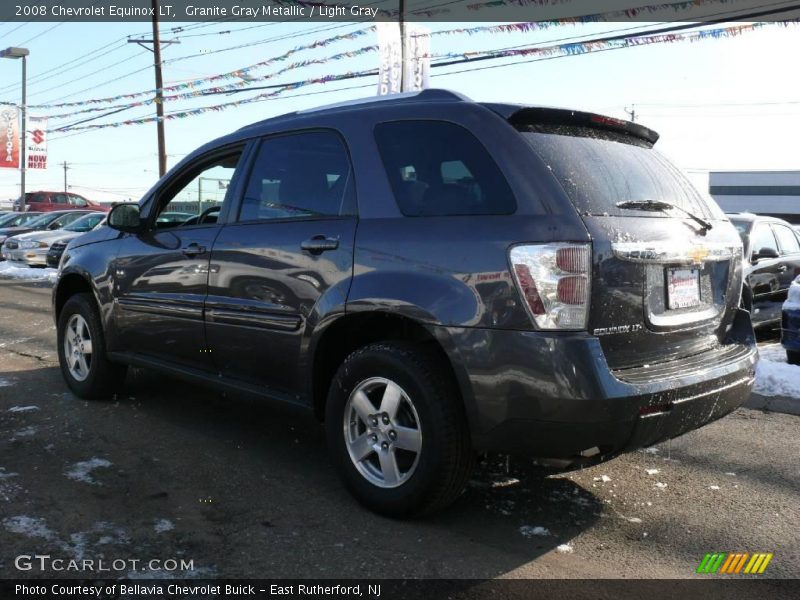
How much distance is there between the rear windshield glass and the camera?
2.98m

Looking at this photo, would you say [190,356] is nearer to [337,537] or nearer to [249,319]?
[249,319]

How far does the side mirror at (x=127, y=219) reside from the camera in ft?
15.5

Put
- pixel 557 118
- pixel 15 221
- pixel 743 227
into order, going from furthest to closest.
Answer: pixel 15 221, pixel 743 227, pixel 557 118

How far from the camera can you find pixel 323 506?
11.2ft

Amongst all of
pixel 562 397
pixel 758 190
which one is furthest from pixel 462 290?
pixel 758 190

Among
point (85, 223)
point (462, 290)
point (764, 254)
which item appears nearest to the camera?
point (462, 290)

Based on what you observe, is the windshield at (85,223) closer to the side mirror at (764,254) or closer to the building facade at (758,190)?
the side mirror at (764,254)

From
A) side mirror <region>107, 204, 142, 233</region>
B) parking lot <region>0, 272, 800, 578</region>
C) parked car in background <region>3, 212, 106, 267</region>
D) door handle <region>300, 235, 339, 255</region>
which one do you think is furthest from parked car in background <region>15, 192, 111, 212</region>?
door handle <region>300, 235, 339, 255</region>

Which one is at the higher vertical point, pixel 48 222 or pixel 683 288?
pixel 48 222

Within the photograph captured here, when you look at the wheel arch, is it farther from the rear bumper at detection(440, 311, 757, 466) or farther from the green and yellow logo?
the green and yellow logo

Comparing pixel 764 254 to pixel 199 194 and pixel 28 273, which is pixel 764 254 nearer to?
pixel 199 194

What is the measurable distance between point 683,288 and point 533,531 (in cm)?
122

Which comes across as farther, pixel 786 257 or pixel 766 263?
pixel 786 257

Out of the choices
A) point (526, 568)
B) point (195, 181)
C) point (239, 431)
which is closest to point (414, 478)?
point (526, 568)
